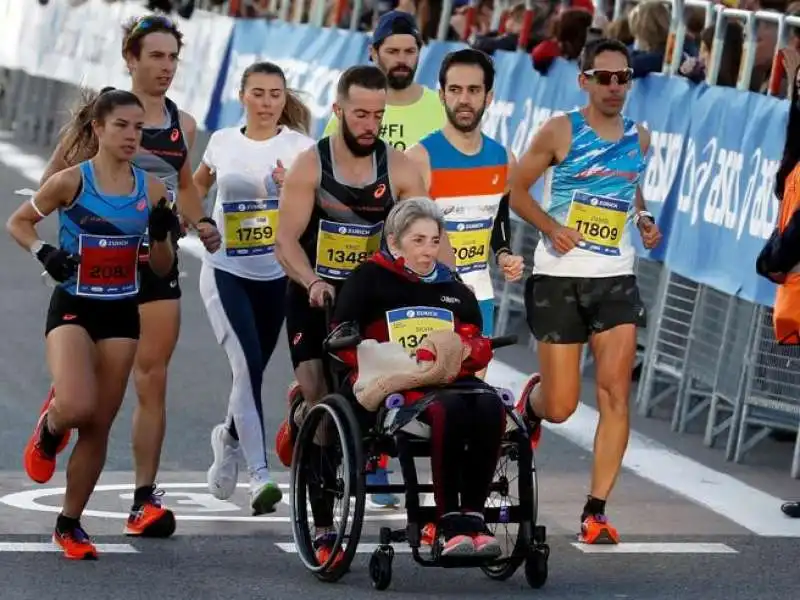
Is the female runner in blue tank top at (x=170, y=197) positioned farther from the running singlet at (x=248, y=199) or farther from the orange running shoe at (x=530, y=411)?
the orange running shoe at (x=530, y=411)

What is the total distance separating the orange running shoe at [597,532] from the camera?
10.6 m

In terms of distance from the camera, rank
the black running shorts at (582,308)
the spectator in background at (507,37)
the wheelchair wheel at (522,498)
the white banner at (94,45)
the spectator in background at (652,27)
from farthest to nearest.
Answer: the white banner at (94,45) < the spectator in background at (507,37) < the spectator in background at (652,27) < the black running shorts at (582,308) < the wheelchair wheel at (522,498)

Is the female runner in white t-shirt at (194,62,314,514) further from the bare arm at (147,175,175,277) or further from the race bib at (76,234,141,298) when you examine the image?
the race bib at (76,234,141,298)

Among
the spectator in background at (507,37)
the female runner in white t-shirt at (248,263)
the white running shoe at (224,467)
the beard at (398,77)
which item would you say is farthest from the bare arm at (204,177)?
the spectator in background at (507,37)

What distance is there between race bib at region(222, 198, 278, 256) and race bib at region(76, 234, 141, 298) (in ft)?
4.57

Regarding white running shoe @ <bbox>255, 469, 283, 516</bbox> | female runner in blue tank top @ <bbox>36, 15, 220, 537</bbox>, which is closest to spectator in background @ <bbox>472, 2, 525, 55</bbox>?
female runner in blue tank top @ <bbox>36, 15, 220, 537</bbox>

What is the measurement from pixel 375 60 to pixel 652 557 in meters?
2.87

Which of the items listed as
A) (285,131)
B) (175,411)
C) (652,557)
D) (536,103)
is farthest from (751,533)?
(536,103)

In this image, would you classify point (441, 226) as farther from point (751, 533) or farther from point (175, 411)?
point (175, 411)

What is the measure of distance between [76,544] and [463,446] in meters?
1.70

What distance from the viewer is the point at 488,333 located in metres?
11.0

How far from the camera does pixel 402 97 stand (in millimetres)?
11891

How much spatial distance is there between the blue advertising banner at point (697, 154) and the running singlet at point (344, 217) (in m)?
2.86

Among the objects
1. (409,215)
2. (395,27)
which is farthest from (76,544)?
(395,27)
